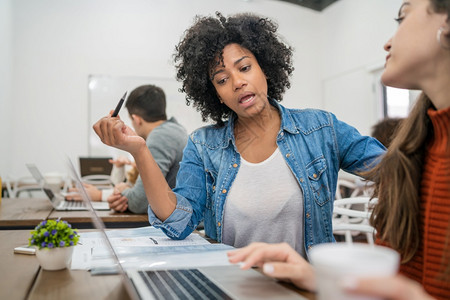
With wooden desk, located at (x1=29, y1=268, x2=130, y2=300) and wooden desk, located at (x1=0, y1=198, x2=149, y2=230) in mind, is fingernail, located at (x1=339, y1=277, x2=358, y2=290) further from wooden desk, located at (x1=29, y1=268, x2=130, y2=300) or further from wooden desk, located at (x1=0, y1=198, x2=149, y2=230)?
wooden desk, located at (x1=0, y1=198, x2=149, y2=230)

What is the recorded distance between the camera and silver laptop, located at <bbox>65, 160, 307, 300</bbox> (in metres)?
0.64

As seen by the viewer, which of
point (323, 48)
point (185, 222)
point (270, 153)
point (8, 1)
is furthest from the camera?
point (323, 48)

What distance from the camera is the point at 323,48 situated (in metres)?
6.79

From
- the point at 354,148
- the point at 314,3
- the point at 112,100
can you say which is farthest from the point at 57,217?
the point at 314,3

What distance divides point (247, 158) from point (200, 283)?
25.8 inches

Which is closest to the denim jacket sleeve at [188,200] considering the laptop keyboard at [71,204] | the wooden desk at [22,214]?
the wooden desk at [22,214]

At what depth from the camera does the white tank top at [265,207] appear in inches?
48.5

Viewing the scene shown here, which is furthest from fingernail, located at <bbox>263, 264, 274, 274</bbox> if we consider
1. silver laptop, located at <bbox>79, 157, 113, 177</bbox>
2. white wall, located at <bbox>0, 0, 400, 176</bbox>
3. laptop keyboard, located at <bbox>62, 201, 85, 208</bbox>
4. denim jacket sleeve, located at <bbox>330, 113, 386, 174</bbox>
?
white wall, located at <bbox>0, 0, 400, 176</bbox>

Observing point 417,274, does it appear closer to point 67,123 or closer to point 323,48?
point 67,123

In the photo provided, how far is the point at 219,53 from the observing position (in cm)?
139

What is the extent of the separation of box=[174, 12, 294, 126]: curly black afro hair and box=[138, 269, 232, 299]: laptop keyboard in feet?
2.55

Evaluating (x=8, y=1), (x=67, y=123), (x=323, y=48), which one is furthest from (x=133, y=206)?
(x=323, y=48)

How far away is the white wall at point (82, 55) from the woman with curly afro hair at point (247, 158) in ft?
14.1

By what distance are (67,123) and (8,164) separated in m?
0.91
